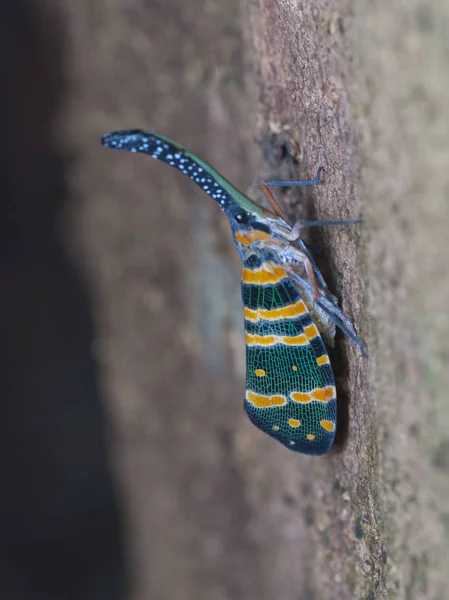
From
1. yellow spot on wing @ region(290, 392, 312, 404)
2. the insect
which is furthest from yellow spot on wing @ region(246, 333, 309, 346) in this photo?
yellow spot on wing @ region(290, 392, 312, 404)

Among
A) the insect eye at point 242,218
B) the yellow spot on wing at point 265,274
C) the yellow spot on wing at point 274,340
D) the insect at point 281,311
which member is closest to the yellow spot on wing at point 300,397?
the insect at point 281,311

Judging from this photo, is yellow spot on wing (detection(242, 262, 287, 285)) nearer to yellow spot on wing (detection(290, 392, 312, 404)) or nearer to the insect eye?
the insect eye

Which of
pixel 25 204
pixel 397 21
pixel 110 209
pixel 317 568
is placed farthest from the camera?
pixel 25 204

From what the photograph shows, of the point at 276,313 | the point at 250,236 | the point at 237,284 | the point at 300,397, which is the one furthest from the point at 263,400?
the point at 237,284

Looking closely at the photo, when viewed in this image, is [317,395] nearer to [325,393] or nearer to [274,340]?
[325,393]

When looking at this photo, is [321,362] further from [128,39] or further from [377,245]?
[128,39]

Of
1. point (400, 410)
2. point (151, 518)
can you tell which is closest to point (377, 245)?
point (400, 410)
